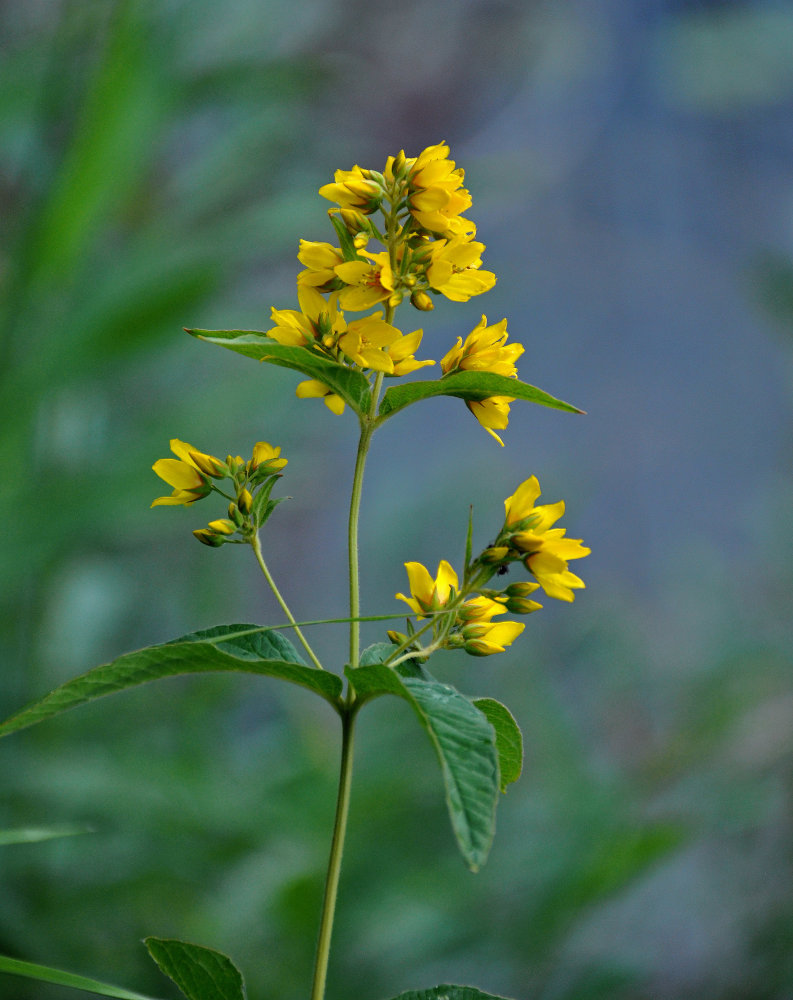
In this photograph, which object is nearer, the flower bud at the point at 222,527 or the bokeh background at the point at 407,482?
the flower bud at the point at 222,527

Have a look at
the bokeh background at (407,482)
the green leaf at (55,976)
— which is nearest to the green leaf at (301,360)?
the green leaf at (55,976)

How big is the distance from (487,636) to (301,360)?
9cm

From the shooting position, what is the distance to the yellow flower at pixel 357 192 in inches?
9.3

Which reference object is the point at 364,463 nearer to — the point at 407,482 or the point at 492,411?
the point at 492,411

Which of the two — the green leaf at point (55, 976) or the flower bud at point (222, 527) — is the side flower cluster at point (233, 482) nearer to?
the flower bud at point (222, 527)

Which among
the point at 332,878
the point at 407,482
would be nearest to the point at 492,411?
the point at 332,878

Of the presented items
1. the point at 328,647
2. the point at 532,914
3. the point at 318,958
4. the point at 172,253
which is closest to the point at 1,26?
the point at 172,253

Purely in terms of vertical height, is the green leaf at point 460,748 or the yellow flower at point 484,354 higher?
the yellow flower at point 484,354

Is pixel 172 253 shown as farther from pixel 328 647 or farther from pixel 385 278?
pixel 328 647

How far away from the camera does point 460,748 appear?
0.19 meters

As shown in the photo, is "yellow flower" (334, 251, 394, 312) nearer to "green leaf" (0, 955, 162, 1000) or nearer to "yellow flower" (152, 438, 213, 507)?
"yellow flower" (152, 438, 213, 507)

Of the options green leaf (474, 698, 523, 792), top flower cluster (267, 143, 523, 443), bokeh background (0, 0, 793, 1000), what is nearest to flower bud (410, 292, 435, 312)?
top flower cluster (267, 143, 523, 443)

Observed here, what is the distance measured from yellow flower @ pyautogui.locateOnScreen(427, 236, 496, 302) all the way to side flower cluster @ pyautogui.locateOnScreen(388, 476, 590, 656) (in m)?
0.05

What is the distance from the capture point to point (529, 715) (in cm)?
107
